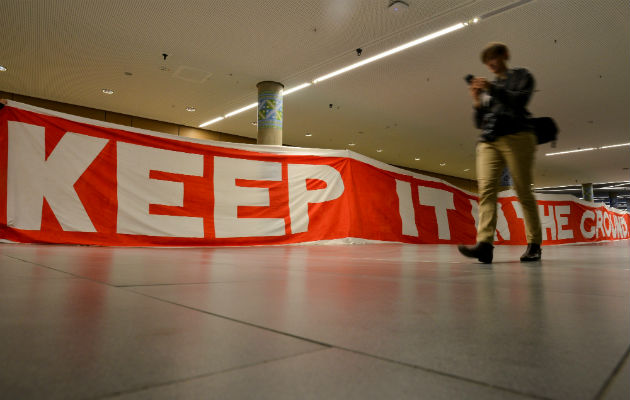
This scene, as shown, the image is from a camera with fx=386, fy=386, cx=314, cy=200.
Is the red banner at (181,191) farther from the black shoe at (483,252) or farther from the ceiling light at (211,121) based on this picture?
the ceiling light at (211,121)

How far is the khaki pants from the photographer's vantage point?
2.23 m

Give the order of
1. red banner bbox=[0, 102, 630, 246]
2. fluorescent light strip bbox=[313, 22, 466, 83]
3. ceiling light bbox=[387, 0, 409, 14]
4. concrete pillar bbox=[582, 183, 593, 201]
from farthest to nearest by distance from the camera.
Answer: concrete pillar bbox=[582, 183, 593, 201]
fluorescent light strip bbox=[313, 22, 466, 83]
ceiling light bbox=[387, 0, 409, 14]
red banner bbox=[0, 102, 630, 246]

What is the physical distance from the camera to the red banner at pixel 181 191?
138 inches

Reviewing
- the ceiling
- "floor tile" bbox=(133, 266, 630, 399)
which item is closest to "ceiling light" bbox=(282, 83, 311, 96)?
the ceiling

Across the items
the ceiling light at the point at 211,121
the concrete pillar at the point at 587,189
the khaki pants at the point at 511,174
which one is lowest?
the khaki pants at the point at 511,174

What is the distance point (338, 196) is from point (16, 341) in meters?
4.93

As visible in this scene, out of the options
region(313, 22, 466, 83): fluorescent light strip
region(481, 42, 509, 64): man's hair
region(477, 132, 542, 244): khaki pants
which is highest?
region(313, 22, 466, 83): fluorescent light strip

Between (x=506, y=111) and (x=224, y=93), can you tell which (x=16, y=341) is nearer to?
(x=506, y=111)

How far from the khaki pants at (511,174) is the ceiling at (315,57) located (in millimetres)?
3922

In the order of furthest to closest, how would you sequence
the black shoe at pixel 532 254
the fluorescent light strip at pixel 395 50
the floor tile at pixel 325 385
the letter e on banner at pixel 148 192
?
the fluorescent light strip at pixel 395 50
the letter e on banner at pixel 148 192
the black shoe at pixel 532 254
the floor tile at pixel 325 385

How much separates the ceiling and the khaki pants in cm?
392

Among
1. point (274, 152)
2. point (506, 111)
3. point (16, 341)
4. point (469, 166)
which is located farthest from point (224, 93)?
point (469, 166)

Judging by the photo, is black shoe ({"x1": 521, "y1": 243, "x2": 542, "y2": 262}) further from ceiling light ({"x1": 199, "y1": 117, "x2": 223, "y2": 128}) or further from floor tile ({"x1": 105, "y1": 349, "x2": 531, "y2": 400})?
ceiling light ({"x1": 199, "y1": 117, "x2": 223, "y2": 128})

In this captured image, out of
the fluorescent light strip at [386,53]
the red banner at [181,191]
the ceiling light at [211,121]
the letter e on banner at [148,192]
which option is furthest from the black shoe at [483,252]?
the ceiling light at [211,121]
